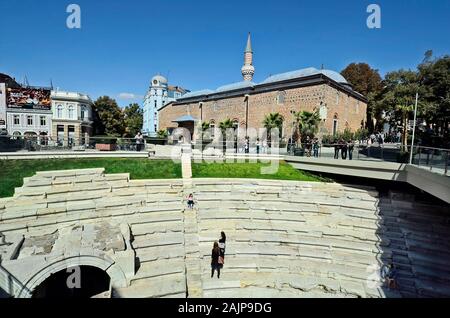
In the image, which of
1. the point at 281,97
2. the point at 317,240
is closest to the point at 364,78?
the point at 281,97

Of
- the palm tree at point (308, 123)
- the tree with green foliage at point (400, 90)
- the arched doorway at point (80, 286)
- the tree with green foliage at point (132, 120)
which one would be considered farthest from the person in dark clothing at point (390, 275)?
the tree with green foliage at point (132, 120)

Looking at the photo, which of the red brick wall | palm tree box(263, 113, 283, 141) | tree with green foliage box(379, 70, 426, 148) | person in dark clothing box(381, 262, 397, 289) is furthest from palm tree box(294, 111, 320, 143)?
person in dark clothing box(381, 262, 397, 289)

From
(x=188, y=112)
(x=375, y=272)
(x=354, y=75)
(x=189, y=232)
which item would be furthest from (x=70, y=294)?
(x=354, y=75)

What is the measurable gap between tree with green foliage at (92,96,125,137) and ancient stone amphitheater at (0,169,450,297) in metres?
31.5

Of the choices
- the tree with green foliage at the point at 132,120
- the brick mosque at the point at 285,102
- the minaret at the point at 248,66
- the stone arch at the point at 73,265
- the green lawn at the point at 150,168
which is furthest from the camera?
the tree with green foliage at the point at 132,120

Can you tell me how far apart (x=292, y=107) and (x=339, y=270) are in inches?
786

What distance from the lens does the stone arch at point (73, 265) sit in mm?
7453

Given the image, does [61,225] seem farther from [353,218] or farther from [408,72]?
[408,72]

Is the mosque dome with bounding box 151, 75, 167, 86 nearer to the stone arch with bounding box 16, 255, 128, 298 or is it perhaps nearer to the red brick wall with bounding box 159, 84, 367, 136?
the red brick wall with bounding box 159, 84, 367, 136

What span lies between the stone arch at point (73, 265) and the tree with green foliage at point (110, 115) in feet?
124

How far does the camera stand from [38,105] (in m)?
37.9

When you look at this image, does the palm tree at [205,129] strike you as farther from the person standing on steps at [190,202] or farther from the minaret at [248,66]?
the person standing on steps at [190,202]

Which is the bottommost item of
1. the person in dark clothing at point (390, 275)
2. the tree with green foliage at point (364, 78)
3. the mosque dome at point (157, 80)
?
the person in dark clothing at point (390, 275)

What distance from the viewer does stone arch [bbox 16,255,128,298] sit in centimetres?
745
